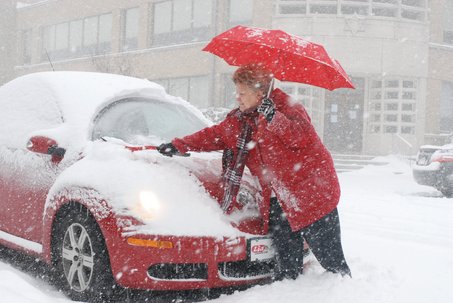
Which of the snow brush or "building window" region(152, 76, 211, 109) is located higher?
"building window" region(152, 76, 211, 109)

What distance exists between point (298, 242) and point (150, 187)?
113 cm

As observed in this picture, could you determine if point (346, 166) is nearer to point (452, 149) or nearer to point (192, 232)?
point (452, 149)

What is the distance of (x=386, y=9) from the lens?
→ 21141 mm

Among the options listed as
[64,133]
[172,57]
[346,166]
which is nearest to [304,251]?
[64,133]

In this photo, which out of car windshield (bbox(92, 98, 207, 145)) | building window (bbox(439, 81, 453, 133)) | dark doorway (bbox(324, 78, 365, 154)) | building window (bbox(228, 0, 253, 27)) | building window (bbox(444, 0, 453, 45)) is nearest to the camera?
car windshield (bbox(92, 98, 207, 145))

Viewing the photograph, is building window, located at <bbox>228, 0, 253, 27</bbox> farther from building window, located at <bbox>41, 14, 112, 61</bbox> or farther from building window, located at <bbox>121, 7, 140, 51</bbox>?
building window, located at <bbox>41, 14, 112, 61</bbox>

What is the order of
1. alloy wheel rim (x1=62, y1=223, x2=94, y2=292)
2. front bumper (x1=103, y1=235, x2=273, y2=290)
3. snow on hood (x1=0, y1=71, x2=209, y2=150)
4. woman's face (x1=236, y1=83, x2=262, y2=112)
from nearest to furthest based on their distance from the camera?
front bumper (x1=103, y1=235, x2=273, y2=290) < alloy wheel rim (x1=62, y1=223, x2=94, y2=292) < woman's face (x1=236, y1=83, x2=262, y2=112) < snow on hood (x1=0, y1=71, x2=209, y2=150)

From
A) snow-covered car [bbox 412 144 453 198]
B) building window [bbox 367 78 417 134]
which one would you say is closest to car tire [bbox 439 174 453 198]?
snow-covered car [bbox 412 144 453 198]

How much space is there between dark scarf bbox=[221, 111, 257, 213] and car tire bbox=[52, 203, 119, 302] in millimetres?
843

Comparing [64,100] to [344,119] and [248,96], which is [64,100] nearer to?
[248,96]

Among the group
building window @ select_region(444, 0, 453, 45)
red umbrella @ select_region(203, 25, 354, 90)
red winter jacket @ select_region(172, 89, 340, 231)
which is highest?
building window @ select_region(444, 0, 453, 45)

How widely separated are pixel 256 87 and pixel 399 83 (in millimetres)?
18306

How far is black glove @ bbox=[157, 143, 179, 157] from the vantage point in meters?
3.73

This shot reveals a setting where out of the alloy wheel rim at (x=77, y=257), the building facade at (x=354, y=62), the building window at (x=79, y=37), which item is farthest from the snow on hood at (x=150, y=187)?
the building window at (x=79, y=37)
